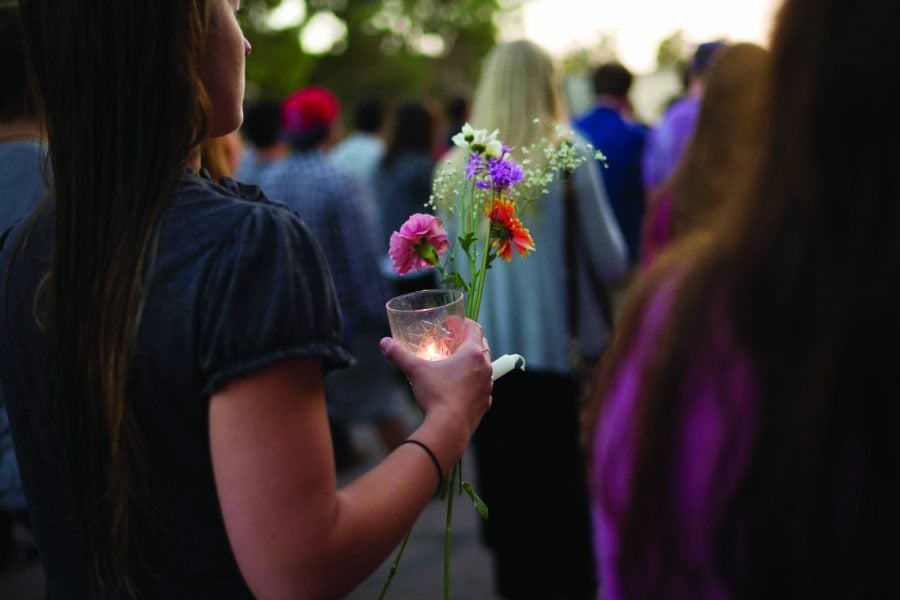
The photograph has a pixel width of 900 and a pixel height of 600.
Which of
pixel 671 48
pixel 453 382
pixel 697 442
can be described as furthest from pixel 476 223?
pixel 671 48

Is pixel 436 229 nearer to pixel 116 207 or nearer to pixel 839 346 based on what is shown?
pixel 116 207

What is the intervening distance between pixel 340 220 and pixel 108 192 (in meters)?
3.68

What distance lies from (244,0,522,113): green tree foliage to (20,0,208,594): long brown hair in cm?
2777

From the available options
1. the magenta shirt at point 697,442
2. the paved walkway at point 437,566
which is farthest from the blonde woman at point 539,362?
the magenta shirt at point 697,442

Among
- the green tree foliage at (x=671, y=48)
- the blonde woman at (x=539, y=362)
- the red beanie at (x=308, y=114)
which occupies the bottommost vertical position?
the blonde woman at (x=539, y=362)

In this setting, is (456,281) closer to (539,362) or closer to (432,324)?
(432,324)

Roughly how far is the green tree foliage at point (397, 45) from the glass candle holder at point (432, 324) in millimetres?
27537

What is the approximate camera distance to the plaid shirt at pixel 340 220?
4.79m

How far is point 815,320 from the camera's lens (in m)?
0.88

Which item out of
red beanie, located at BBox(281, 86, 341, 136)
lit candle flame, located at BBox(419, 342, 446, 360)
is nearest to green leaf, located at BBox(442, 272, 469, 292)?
lit candle flame, located at BBox(419, 342, 446, 360)

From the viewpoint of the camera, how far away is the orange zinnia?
159 centimetres

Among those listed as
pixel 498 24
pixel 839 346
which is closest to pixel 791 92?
pixel 839 346

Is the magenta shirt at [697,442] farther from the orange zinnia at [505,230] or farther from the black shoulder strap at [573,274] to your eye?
the black shoulder strap at [573,274]

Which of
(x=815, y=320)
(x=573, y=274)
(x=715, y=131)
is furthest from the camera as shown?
(x=573, y=274)
